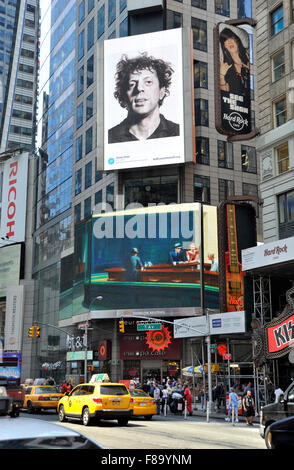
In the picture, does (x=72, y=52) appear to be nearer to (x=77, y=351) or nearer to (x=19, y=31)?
(x=77, y=351)

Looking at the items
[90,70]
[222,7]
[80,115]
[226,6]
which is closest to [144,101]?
[90,70]

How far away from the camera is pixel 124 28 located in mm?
68375

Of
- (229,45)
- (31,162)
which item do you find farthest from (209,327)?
(31,162)

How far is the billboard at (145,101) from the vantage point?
61875 mm

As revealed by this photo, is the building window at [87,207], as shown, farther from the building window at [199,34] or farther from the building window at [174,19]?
the building window at [174,19]

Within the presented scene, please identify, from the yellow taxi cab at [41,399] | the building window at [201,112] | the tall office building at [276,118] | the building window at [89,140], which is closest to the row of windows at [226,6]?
the building window at [201,112]

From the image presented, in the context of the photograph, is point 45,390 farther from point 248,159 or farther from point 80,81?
→ point 80,81

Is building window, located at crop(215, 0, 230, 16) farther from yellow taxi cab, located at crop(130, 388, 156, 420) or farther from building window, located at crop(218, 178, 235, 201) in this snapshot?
yellow taxi cab, located at crop(130, 388, 156, 420)

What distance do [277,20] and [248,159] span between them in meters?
31.4

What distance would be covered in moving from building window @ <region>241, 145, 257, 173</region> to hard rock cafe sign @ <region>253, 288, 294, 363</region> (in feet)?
118

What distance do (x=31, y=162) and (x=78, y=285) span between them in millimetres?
37832

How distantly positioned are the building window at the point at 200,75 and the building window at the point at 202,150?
681 cm

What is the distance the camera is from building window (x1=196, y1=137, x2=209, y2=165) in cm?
6462

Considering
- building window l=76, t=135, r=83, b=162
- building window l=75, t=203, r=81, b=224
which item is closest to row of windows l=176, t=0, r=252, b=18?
building window l=76, t=135, r=83, b=162
